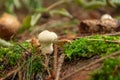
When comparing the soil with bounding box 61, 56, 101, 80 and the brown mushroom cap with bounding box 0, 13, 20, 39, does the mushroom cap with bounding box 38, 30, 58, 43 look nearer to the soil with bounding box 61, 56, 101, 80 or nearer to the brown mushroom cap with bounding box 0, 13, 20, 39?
the soil with bounding box 61, 56, 101, 80

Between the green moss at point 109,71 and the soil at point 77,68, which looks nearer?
the green moss at point 109,71

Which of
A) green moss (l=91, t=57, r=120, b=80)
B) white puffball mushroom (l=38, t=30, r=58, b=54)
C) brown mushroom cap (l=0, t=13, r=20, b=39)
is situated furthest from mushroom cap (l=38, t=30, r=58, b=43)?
brown mushroom cap (l=0, t=13, r=20, b=39)

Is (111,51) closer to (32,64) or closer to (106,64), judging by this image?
(106,64)

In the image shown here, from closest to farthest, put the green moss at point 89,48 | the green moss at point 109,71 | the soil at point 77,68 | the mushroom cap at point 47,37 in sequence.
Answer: the green moss at point 109,71 → the soil at point 77,68 → the green moss at point 89,48 → the mushroom cap at point 47,37

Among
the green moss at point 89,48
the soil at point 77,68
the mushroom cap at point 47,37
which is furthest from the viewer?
the mushroom cap at point 47,37

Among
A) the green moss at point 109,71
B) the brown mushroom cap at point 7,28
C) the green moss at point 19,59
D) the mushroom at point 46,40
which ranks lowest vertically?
the green moss at point 109,71

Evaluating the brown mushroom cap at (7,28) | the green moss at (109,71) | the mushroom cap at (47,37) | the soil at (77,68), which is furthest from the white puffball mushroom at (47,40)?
the brown mushroom cap at (7,28)

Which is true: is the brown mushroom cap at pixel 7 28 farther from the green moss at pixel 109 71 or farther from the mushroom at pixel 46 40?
the green moss at pixel 109 71
